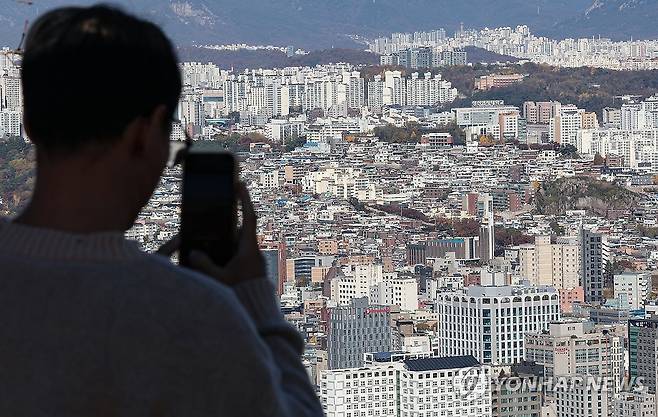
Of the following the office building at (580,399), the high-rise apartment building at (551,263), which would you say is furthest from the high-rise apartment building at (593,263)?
the office building at (580,399)

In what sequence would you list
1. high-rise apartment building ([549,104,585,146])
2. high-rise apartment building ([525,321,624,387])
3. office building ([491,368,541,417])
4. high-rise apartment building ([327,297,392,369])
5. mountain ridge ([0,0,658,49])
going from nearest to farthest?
office building ([491,368,541,417])
high-rise apartment building ([525,321,624,387])
high-rise apartment building ([327,297,392,369])
high-rise apartment building ([549,104,585,146])
mountain ridge ([0,0,658,49])

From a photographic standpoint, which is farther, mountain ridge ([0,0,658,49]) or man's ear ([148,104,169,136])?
mountain ridge ([0,0,658,49])

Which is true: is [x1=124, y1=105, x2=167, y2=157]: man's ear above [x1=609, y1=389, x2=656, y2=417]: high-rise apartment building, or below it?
above

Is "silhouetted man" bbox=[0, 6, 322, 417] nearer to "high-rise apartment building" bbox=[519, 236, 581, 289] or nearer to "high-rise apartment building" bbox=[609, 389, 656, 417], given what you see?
"high-rise apartment building" bbox=[609, 389, 656, 417]

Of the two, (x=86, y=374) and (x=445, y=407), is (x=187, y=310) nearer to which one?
(x=86, y=374)

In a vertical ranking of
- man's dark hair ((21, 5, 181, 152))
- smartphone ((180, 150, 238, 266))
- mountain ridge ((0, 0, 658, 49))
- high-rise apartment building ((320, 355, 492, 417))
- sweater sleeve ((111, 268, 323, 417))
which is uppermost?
mountain ridge ((0, 0, 658, 49))

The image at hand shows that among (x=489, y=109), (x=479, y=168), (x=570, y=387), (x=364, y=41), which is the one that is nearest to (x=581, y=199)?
(x=479, y=168)

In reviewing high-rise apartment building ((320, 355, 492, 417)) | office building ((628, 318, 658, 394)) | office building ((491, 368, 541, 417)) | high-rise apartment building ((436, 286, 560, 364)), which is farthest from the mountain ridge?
high-rise apartment building ((320, 355, 492, 417))
